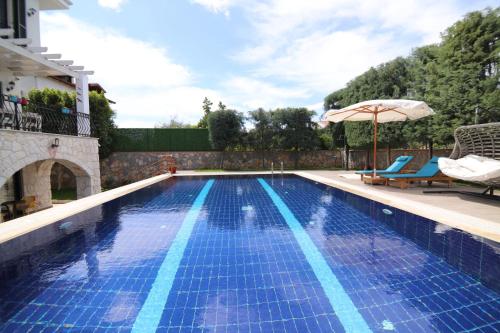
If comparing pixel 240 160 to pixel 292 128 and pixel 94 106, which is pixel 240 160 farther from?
pixel 94 106

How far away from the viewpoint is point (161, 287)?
2947 mm

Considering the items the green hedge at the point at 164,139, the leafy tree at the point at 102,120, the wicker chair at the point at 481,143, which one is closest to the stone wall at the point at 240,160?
the green hedge at the point at 164,139

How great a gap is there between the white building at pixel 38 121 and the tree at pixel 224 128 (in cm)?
937

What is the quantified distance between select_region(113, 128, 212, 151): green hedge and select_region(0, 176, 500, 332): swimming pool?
50.4 ft

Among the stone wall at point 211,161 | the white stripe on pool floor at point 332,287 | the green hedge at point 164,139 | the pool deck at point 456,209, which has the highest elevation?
the green hedge at point 164,139

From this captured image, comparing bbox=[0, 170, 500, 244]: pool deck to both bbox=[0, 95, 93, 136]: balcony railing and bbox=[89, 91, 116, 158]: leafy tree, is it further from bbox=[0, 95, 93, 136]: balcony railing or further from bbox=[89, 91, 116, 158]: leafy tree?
bbox=[89, 91, 116, 158]: leafy tree

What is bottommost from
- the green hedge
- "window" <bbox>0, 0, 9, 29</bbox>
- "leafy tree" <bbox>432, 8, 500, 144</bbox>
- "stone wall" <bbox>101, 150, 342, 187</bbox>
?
"stone wall" <bbox>101, 150, 342, 187</bbox>

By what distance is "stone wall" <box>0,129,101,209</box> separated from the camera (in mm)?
6703

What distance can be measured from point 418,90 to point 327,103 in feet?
27.9

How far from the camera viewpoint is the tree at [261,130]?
19.8 meters

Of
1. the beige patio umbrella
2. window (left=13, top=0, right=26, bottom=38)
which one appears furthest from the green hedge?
the beige patio umbrella

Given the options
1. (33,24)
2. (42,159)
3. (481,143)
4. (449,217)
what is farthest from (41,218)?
(33,24)

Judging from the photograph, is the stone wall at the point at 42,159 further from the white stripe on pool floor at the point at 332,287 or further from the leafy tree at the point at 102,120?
the white stripe on pool floor at the point at 332,287

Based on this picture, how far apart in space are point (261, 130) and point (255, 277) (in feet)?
56.6
